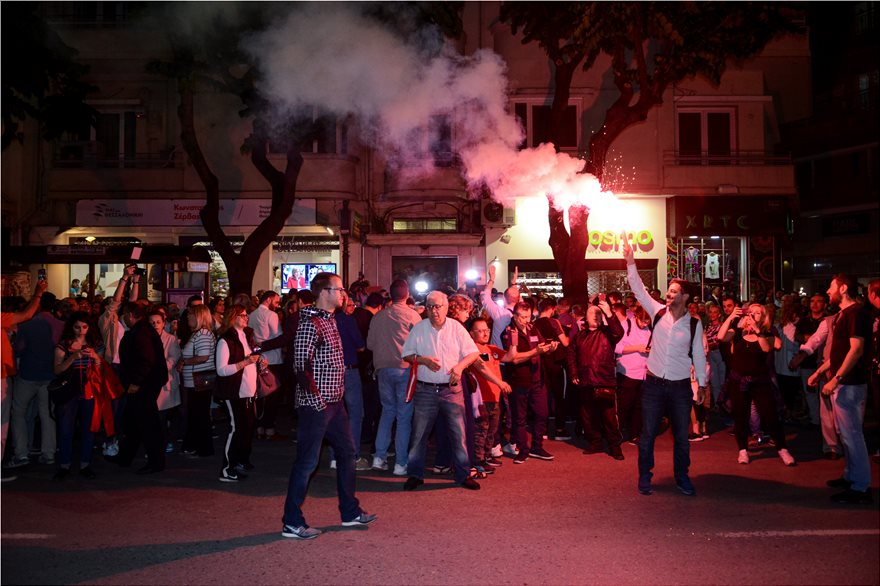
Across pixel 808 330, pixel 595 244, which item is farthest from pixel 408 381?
→ pixel 595 244

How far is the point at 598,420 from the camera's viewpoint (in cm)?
940

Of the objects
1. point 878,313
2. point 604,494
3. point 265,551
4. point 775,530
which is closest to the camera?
point 265,551

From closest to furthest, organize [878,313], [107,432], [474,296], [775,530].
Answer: [775,530]
[107,432]
[878,313]
[474,296]

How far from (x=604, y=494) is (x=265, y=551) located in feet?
10.7

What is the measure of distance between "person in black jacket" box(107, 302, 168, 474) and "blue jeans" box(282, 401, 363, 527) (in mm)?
2876

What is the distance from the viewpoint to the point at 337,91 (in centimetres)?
1173

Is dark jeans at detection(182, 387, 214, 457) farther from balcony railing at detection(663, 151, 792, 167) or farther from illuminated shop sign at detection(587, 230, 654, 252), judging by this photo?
balcony railing at detection(663, 151, 792, 167)

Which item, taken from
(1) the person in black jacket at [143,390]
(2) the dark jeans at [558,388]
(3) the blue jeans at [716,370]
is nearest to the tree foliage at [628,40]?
(3) the blue jeans at [716,370]

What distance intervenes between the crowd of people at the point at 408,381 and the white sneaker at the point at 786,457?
1.1 inches

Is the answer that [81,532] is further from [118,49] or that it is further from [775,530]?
[118,49]

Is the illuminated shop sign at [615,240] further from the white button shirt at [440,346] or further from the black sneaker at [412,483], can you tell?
the black sneaker at [412,483]

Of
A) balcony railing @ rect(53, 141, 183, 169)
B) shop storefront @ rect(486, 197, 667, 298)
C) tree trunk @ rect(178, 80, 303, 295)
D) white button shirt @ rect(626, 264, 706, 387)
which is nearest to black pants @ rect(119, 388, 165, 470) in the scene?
white button shirt @ rect(626, 264, 706, 387)

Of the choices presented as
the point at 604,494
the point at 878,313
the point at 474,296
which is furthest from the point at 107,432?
the point at 878,313

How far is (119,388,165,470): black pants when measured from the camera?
8.09 m
